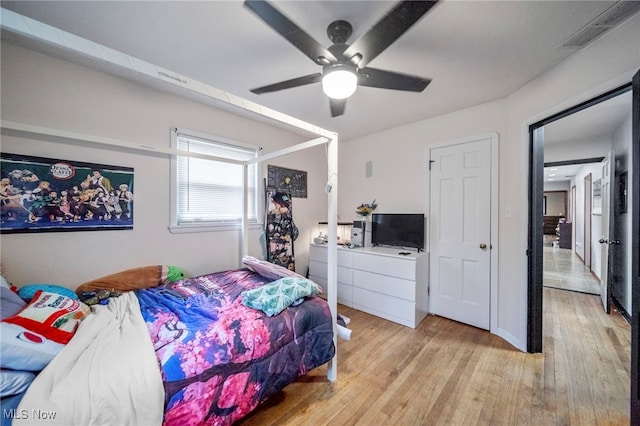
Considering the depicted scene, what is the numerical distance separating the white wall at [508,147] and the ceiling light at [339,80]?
1.66m

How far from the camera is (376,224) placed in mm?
3418

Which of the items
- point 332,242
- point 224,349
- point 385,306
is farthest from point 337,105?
point 385,306

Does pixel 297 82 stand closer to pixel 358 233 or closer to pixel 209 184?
pixel 209 184

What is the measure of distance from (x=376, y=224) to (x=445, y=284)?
3.71 ft

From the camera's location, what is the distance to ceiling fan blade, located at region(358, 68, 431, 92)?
5.14ft

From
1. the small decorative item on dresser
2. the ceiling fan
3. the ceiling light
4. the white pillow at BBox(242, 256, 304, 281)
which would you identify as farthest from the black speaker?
the ceiling light

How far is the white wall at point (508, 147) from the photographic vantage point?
1.60 m

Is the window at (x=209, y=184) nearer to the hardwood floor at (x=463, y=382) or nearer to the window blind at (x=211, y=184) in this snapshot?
the window blind at (x=211, y=184)

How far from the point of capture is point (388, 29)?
121cm

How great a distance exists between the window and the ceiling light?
1.70 meters

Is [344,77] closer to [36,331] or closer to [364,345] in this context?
[36,331]

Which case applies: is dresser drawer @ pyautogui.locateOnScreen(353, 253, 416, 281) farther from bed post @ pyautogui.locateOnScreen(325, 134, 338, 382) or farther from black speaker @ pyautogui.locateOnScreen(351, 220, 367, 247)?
bed post @ pyautogui.locateOnScreen(325, 134, 338, 382)

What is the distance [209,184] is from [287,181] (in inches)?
43.5

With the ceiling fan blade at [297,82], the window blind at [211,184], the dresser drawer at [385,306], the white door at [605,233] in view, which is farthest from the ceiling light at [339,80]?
the white door at [605,233]
